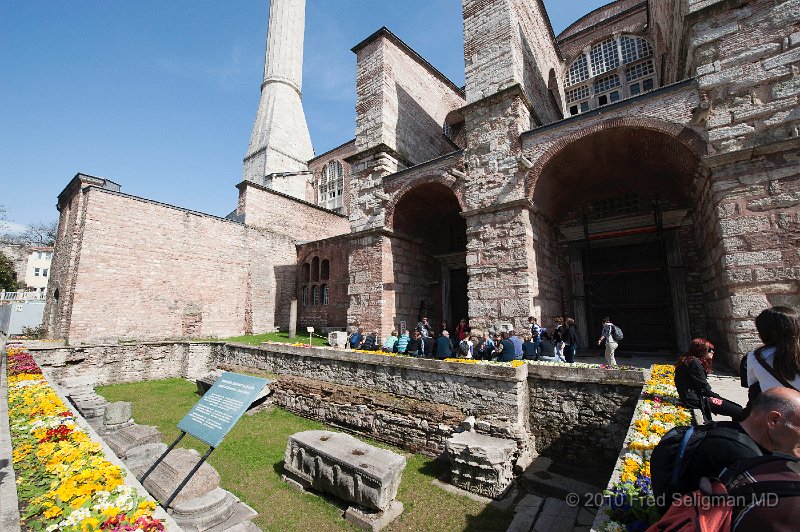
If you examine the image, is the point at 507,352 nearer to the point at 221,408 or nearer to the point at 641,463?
the point at 641,463

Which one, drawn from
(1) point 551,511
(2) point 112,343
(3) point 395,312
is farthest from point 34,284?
(1) point 551,511

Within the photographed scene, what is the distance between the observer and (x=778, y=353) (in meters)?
2.73

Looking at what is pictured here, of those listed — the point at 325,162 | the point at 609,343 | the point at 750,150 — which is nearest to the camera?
the point at 750,150

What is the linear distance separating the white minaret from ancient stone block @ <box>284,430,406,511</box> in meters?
24.6

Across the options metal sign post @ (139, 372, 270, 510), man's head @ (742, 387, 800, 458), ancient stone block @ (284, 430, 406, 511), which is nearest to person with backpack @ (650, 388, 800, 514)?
man's head @ (742, 387, 800, 458)

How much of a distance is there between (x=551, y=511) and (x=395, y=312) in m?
7.85

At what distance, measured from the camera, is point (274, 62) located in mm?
29922

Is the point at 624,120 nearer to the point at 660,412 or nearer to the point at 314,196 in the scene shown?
the point at 660,412

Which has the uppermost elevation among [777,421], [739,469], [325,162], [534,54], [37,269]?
[325,162]

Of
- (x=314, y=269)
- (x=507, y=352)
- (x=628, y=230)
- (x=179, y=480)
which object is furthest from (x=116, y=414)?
(x=628, y=230)

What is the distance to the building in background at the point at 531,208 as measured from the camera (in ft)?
22.6

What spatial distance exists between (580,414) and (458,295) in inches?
315

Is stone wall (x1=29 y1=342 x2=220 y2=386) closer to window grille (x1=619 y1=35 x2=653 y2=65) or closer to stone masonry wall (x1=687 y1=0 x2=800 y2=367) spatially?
stone masonry wall (x1=687 y1=0 x2=800 y2=367)

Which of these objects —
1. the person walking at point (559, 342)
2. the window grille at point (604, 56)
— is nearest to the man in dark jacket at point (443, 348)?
the person walking at point (559, 342)
